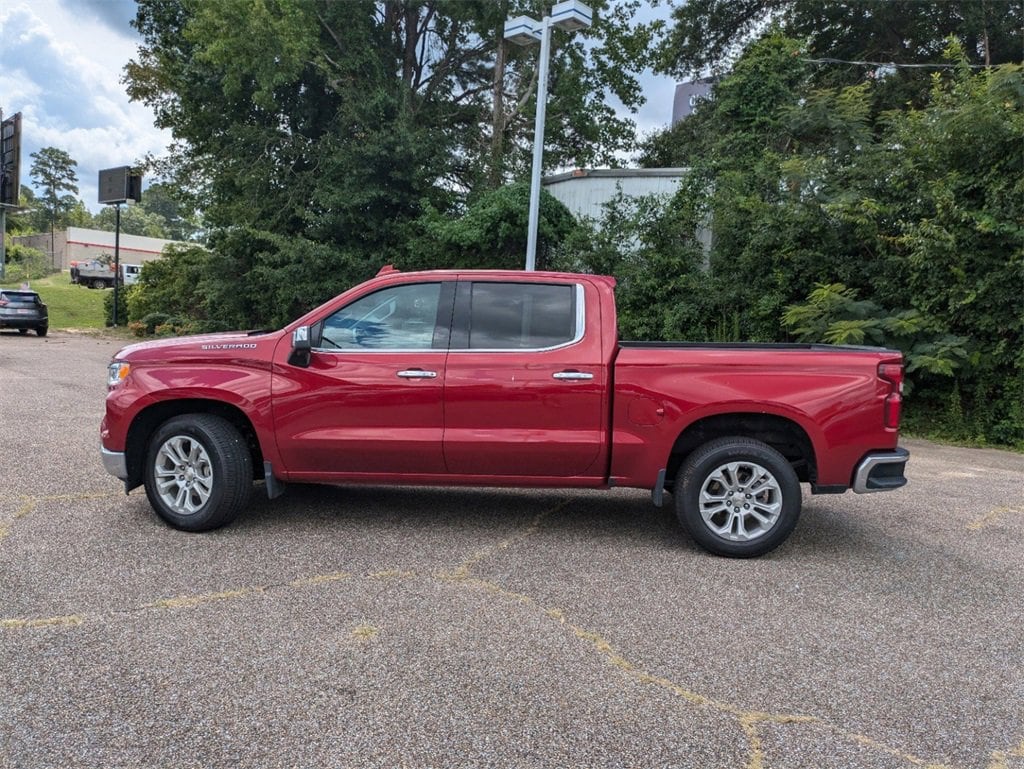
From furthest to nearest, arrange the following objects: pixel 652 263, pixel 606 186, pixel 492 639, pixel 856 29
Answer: pixel 856 29 → pixel 606 186 → pixel 652 263 → pixel 492 639

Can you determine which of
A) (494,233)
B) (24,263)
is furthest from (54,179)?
(494,233)

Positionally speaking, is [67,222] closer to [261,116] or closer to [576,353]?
[261,116]

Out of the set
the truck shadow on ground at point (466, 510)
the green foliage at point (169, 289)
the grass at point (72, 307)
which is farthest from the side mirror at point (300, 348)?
the grass at point (72, 307)

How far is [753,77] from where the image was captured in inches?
577

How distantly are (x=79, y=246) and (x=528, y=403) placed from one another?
7692 cm

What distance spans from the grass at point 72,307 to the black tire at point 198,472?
25767 mm

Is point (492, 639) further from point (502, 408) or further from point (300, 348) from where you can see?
point (300, 348)

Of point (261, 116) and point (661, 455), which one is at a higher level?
point (261, 116)

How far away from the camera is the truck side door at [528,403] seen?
481 centimetres

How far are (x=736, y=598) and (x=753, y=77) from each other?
43.5 feet

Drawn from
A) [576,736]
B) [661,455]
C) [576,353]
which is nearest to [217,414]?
[576,353]

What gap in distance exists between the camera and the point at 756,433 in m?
4.98

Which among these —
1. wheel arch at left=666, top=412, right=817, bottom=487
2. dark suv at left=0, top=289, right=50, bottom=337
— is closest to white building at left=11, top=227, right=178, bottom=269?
dark suv at left=0, top=289, right=50, bottom=337

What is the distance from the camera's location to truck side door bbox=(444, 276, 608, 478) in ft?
15.8
